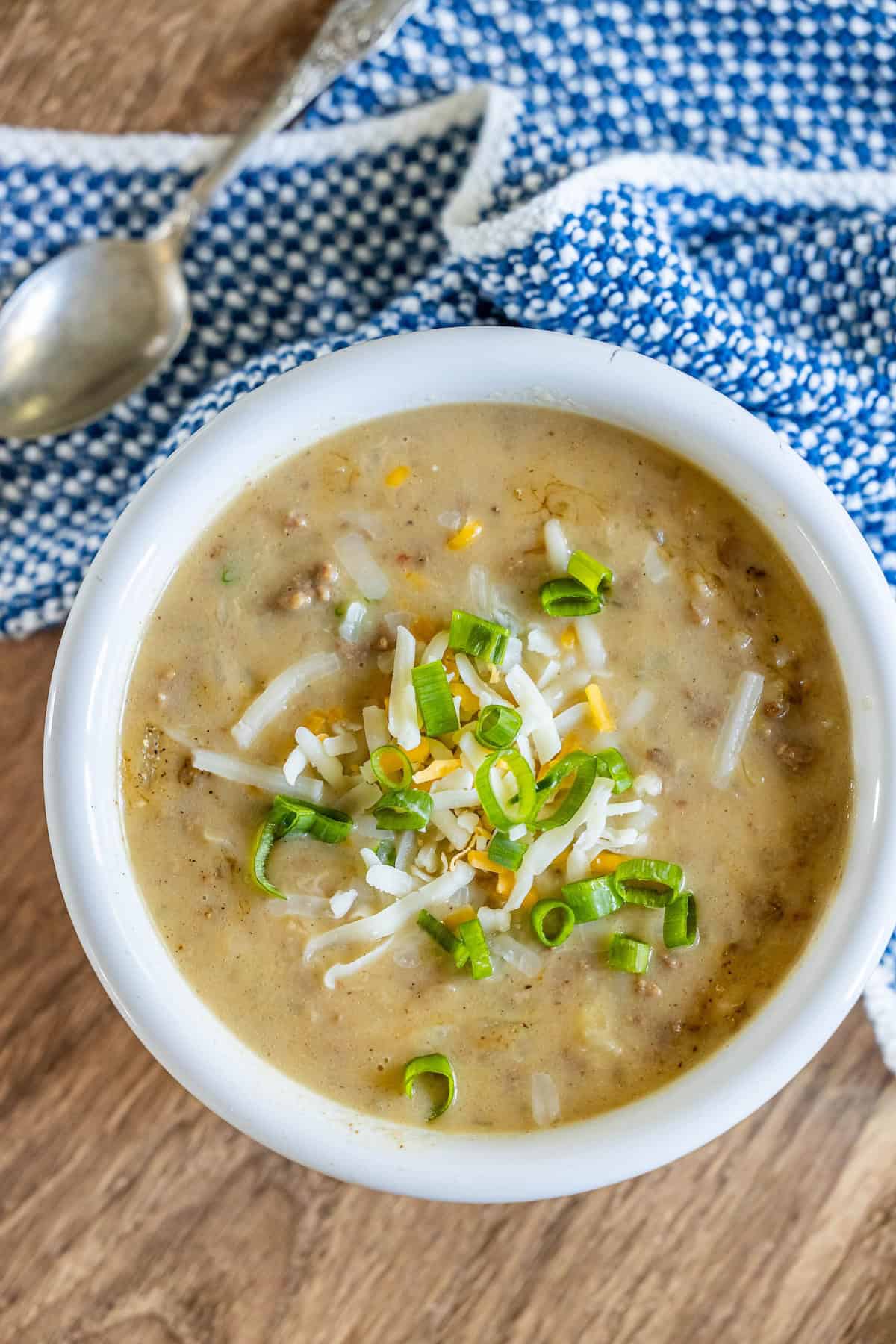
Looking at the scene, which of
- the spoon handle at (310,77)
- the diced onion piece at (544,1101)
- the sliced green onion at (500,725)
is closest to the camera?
the sliced green onion at (500,725)

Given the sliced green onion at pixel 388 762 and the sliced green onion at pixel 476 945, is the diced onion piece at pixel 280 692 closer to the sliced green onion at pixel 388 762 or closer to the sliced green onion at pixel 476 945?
the sliced green onion at pixel 388 762

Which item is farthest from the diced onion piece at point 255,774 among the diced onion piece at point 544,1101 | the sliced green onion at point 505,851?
the diced onion piece at point 544,1101

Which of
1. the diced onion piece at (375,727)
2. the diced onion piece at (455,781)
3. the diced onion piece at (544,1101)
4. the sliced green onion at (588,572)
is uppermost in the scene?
the sliced green onion at (588,572)

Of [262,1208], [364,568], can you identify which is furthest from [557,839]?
[262,1208]

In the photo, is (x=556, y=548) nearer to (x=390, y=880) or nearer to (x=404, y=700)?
(x=404, y=700)

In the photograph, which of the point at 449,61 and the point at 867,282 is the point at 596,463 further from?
the point at 449,61

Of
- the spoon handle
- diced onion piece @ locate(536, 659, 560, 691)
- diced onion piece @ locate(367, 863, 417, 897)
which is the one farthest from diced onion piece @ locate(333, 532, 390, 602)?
the spoon handle

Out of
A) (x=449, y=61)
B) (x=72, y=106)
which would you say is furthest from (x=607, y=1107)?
(x=72, y=106)
